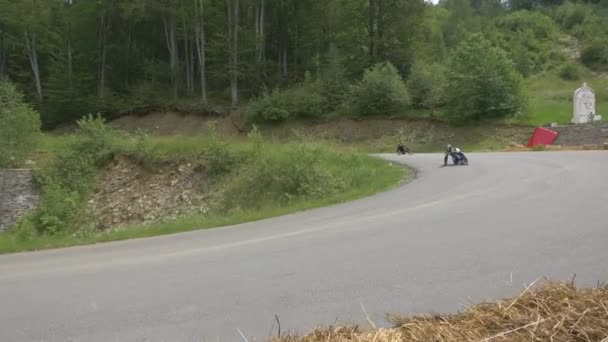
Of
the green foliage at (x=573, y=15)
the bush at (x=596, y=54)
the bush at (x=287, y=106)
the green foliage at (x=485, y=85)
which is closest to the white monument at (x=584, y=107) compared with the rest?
the green foliage at (x=485, y=85)

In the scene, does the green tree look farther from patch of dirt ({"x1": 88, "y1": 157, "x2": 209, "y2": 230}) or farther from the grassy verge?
patch of dirt ({"x1": 88, "y1": 157, "x2": 209, "y2": 230})

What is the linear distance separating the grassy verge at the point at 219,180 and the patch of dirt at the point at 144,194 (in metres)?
0.49

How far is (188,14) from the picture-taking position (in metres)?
53.7

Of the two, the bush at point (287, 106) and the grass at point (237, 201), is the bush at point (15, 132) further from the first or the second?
the bush at point (287, 106)

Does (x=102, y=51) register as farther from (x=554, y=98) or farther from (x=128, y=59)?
(x=554, y=98)

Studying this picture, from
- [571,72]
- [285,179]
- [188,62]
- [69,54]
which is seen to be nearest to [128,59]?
[69,54]

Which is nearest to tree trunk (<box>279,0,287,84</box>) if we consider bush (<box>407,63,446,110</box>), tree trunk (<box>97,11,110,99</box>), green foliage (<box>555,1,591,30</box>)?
bush (<box>407,63,446,110</box>)

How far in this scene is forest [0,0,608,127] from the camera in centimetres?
4241

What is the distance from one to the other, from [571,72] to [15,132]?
2175 inches

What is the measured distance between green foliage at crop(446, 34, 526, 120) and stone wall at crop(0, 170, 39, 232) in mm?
27865

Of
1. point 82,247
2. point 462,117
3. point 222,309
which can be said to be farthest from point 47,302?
point 462,117

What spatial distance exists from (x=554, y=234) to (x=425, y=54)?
152 ft

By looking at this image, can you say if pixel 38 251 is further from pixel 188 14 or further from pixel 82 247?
pixel 188 14

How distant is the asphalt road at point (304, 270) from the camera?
18.2 feet
